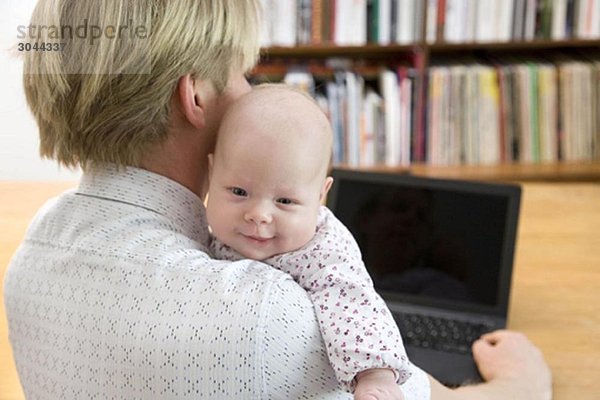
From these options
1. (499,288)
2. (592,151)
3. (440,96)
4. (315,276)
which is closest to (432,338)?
(499,288)

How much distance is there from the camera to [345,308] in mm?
827

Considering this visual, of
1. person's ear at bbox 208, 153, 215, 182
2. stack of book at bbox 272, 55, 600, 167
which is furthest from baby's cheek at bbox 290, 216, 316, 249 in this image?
stack of book at bbox 272, 55, 600, 167

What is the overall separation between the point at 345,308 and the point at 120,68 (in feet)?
1.17

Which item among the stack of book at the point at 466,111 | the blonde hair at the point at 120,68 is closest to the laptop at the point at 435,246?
the blonde hair at the point at 120,68

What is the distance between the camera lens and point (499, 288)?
4.57 feet

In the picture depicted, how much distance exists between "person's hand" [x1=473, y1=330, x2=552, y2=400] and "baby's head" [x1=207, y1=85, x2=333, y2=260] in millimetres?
479

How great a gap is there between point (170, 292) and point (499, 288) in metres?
0.75

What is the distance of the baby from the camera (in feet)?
2.79

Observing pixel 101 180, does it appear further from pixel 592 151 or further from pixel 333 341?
pixel 592 151

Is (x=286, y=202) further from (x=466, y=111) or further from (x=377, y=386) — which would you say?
(x=466, y=111)

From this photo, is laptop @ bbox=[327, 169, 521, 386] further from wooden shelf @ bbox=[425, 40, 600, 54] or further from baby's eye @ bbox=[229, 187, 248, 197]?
wooden shelf @ bbox=[425, 40, 600, 54]

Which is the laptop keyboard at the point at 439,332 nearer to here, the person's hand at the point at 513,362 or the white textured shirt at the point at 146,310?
the person's hand at the point at 513,362

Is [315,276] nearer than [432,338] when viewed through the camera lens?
Yes

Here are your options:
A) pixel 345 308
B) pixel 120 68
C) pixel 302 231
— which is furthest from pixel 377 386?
pixel 120 68
